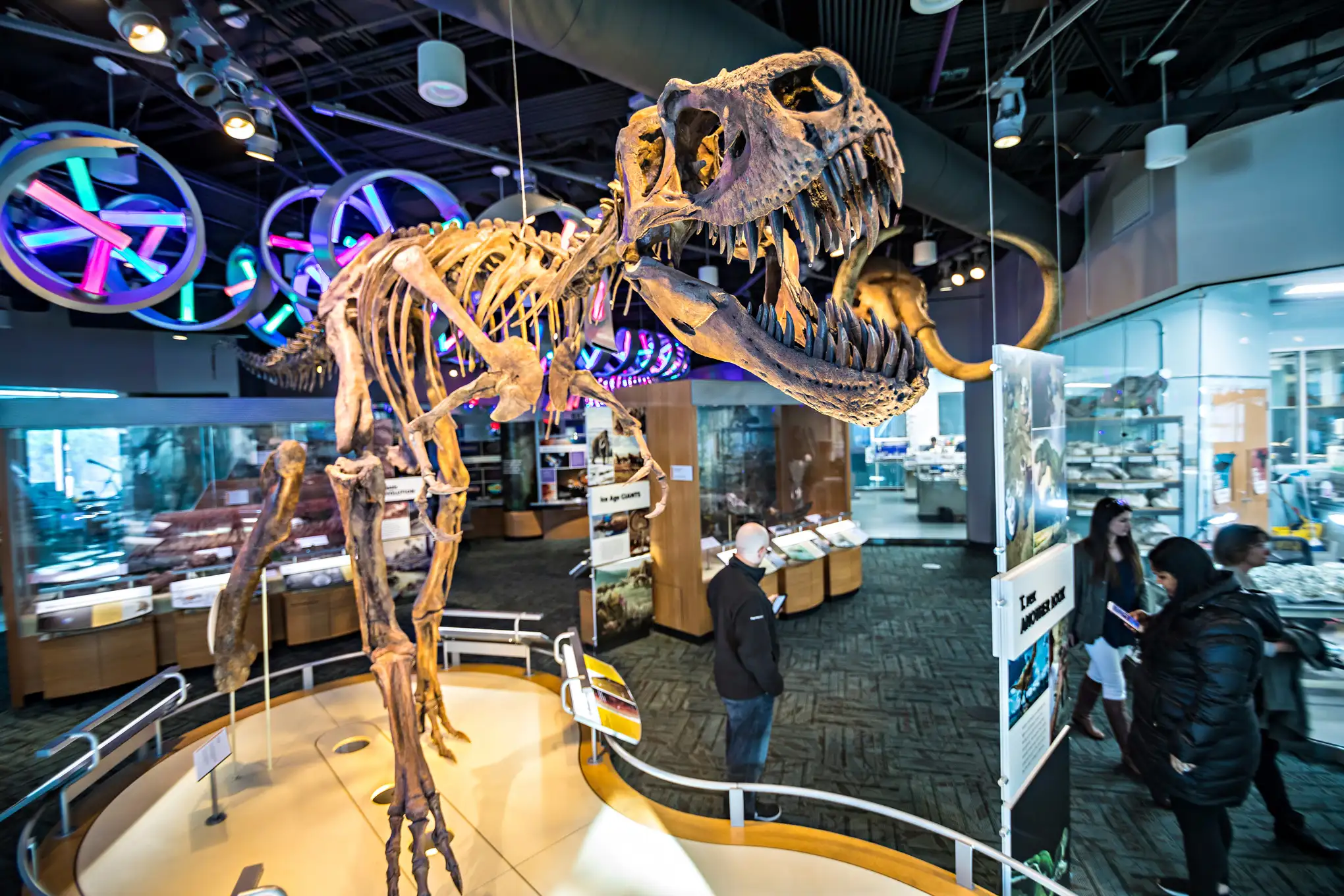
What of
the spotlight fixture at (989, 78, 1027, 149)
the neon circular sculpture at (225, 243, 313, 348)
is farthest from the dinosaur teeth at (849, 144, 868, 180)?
the neon circular sculpture at (225, 243, 313, 348)

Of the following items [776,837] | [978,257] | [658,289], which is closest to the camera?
[658,289]

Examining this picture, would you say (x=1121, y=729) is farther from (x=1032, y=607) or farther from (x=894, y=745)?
(x=1032, y=607)

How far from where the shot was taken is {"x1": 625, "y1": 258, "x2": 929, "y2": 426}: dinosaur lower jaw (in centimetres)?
142

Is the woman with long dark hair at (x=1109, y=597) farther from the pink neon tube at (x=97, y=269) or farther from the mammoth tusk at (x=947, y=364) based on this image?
the pink neon tube at (x=97, y=269)

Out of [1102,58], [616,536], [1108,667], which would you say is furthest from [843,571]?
[1102,58]

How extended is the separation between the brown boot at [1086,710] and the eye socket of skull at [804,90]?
419 cm

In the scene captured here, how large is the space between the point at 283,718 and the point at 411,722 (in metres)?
2.32

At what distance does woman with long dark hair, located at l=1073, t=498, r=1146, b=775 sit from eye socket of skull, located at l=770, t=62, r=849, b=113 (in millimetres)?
3162

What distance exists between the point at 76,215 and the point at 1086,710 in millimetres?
7611

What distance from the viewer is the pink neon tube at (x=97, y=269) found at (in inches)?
152

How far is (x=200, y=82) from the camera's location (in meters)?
3.33

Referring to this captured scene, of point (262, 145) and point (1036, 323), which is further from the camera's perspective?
point (262, 145)

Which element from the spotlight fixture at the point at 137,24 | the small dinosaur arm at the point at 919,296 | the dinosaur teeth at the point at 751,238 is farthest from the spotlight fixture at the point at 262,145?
the dinosaur teeth at the point at 751,238

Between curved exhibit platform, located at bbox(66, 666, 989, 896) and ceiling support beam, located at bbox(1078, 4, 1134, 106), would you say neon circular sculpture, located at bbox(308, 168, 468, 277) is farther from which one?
ceiling support beam, located at bbox(1078, 4, 1134, 106)
